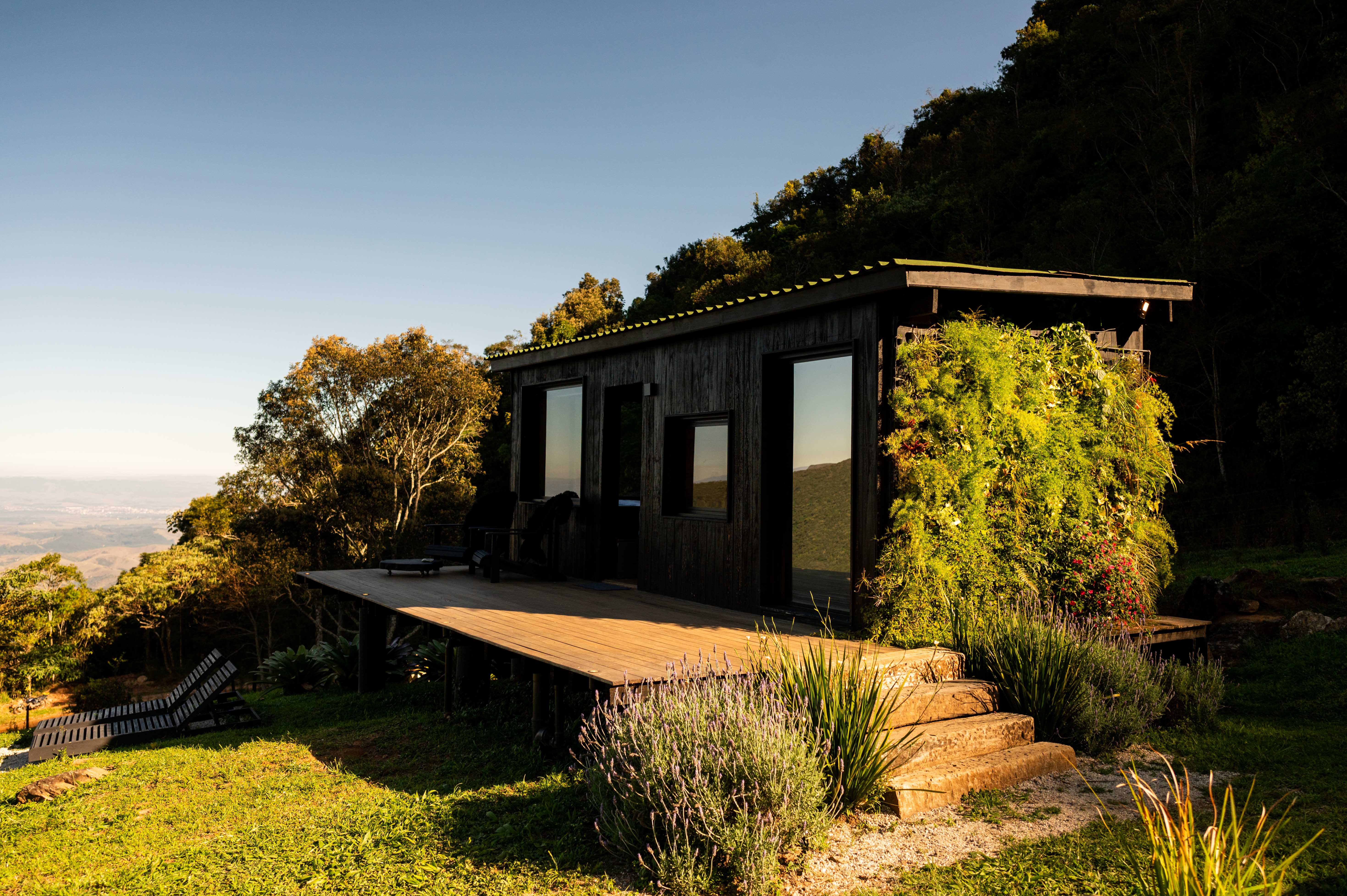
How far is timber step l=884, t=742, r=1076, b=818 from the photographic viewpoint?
3844 mm

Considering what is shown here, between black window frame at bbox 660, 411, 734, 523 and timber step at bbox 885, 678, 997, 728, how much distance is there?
321 cm

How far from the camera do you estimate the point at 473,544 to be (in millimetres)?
10562

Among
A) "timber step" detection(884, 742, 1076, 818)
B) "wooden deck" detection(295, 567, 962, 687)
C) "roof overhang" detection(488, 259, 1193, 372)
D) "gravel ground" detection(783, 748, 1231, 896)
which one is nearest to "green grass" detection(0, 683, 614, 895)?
"wooden deck" detection(295, 567, 962, 687)

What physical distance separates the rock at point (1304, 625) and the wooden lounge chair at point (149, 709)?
955 cm

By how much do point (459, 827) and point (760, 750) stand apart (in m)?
1.62

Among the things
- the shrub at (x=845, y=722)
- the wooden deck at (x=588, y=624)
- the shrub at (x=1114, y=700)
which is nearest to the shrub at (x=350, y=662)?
the wooden deck at (x=588, y=624)

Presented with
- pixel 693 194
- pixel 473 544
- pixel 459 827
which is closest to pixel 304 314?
pixel 693 194

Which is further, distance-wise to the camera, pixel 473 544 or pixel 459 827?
pixel 473 544

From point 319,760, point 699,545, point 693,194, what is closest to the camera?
point 319,760

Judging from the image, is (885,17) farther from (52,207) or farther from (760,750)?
(760,750)

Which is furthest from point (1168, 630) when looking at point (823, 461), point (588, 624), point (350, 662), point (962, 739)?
point (350, 662)

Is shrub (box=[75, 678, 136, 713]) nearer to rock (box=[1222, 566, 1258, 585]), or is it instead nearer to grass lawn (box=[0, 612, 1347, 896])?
grass lawn (box=[0, 612, 1347, 896])

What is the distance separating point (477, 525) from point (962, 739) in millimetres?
7346

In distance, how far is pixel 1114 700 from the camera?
5.02 meters
